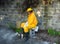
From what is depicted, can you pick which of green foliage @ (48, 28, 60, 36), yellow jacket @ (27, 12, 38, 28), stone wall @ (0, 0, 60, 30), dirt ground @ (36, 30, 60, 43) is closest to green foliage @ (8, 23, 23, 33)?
stone wall @ (0, 0, 60, 30)

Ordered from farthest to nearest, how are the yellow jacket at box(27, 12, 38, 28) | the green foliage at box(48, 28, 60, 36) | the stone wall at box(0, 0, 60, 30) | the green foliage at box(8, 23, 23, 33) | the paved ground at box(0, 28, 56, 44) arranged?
1. the green foliage at box(8, 23, 23, 33)
2. the stone wall at box(0, 0, 60, 30)
3. the green foliage at box(48, 28, 60, 36)
4. the yellow jacket at box(27, 12, 38, 28)
5. the paved ground at box(0, 28, 56, 44)

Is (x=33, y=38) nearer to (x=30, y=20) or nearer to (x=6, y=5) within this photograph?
(x=30, y=20)

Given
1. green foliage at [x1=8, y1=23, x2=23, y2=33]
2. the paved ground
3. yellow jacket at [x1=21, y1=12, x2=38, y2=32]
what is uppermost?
yellow jacket at [x1=21, y1=12, x2=38, y2=32]

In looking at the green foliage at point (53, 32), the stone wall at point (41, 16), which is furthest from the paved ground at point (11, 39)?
the stone wall at point (41, 16)

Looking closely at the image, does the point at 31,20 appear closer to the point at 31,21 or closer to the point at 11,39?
the point at 31,21

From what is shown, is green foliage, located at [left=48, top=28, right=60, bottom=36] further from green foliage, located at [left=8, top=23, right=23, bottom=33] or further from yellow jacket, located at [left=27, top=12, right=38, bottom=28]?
green foliage, located at [left=8, top=23, right=23, bottom=33]

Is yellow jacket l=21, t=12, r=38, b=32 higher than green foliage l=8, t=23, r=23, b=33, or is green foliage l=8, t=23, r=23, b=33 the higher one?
yellow jacket l=21, t=12, r=38, b=32

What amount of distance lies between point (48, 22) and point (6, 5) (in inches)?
87.3

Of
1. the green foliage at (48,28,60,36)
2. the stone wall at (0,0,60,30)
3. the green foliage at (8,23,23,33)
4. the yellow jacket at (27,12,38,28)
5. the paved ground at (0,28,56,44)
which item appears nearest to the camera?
the paved ground at (0,28,56,44)

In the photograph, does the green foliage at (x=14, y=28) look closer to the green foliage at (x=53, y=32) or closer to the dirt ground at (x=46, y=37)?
the dirt ground at (x=46, y=37)

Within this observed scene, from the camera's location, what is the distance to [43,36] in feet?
34.7

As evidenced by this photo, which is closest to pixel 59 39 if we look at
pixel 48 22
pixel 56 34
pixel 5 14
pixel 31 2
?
pixel 56 34

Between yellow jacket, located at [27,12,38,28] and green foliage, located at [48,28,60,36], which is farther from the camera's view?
green foliage, located at [48,28,60,36]

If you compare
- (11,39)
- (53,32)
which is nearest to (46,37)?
(53,32)
